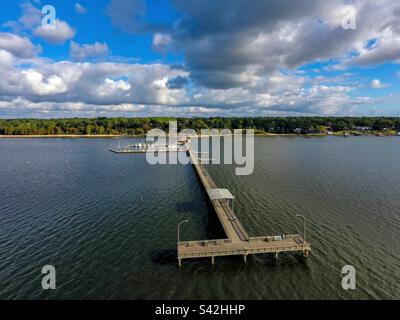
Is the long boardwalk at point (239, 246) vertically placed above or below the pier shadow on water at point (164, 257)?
above

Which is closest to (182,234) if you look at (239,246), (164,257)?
(164,257)

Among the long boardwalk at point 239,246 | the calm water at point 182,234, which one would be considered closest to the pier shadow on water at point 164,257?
the calm water at point 182,234

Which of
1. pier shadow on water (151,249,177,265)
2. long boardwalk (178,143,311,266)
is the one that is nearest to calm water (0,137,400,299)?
pier shadow on water (151,249,177,265)

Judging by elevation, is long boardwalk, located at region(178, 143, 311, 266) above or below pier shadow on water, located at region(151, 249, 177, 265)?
above

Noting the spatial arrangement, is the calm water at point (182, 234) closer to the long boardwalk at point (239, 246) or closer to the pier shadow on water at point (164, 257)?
the pier shadow on water at point (164, 257)

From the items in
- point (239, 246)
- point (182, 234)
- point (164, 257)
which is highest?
point (239, 246)

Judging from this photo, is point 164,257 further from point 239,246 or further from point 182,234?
point 239,246

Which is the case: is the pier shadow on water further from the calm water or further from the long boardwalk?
the long boardwalk
